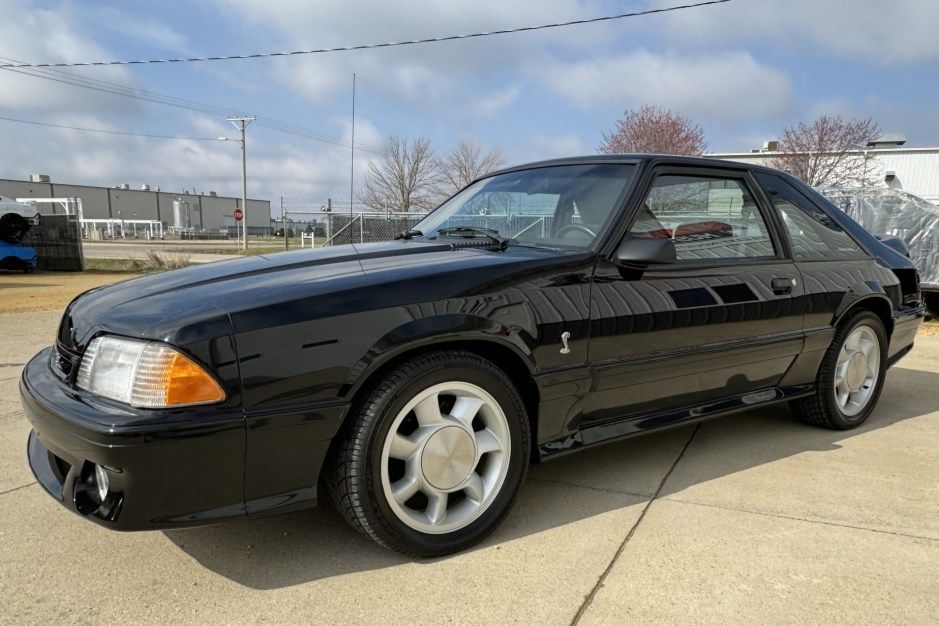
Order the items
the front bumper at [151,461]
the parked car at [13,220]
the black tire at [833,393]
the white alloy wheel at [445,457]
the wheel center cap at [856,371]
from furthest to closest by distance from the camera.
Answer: the parked car at [13,220] → the wheel center cap at [856,371] → the black tire at [833,393] → the white alloy wheel at [445,457] → the front bumper at [151,461]

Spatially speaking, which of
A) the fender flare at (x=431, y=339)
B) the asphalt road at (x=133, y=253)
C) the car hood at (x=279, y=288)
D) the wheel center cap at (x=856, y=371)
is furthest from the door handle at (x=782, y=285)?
the asphalt road at (x=133, y=253)

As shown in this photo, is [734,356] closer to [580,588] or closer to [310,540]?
[580,588]

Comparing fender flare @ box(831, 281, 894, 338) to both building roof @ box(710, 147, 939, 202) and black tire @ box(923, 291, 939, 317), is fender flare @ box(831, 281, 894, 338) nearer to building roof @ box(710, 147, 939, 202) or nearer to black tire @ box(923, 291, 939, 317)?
black tire @ box(923, 291, 939, 317)

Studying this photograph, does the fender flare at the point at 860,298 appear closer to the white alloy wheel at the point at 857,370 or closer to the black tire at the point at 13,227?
the white alloy wheel at the point at 857,370

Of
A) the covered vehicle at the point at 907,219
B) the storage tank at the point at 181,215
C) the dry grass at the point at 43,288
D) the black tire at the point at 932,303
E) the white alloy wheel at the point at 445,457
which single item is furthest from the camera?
the storage tank at the point at 181,215

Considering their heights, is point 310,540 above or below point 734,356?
below

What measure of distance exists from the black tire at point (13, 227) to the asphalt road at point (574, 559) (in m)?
15.2

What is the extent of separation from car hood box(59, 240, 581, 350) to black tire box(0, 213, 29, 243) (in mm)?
15955

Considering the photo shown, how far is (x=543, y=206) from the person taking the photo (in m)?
3.21

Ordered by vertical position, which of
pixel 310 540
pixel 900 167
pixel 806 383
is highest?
pixel 900 167

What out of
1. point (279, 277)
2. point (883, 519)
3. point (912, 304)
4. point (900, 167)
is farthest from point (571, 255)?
point (900, 167)

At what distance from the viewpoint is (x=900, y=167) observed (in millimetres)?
29672

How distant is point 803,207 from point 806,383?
98 centimetres

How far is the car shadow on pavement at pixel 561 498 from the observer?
2322 mm
